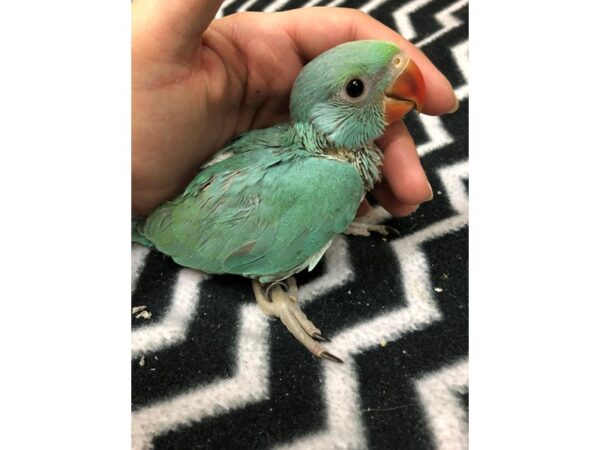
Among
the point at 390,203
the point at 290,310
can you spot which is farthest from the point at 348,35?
the point at 290,310

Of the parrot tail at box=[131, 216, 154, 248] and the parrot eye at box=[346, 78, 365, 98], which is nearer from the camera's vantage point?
the parrot eye at box=[346, 78, 365, 98]

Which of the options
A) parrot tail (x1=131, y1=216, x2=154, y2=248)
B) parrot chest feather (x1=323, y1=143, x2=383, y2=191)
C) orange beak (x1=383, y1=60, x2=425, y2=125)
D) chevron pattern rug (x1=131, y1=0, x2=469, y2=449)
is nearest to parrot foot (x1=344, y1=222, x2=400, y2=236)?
chevron pattern rug (x1=131, y1=0, x2=469, y2=449)

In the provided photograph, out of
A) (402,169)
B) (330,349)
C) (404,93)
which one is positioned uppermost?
(404,93)

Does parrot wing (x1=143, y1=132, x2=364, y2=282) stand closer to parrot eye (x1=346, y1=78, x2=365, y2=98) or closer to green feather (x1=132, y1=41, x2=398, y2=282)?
green feather (x1=132, y1=41, x2=398, y2=282)

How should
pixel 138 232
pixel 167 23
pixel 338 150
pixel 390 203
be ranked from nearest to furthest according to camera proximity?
pixel 167 23, pixel 338 150, pixel 138 232, pixel 390 203

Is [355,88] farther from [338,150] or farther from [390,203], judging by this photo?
[390,203]

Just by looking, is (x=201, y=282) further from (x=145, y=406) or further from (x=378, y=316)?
(x=378, y=316)
